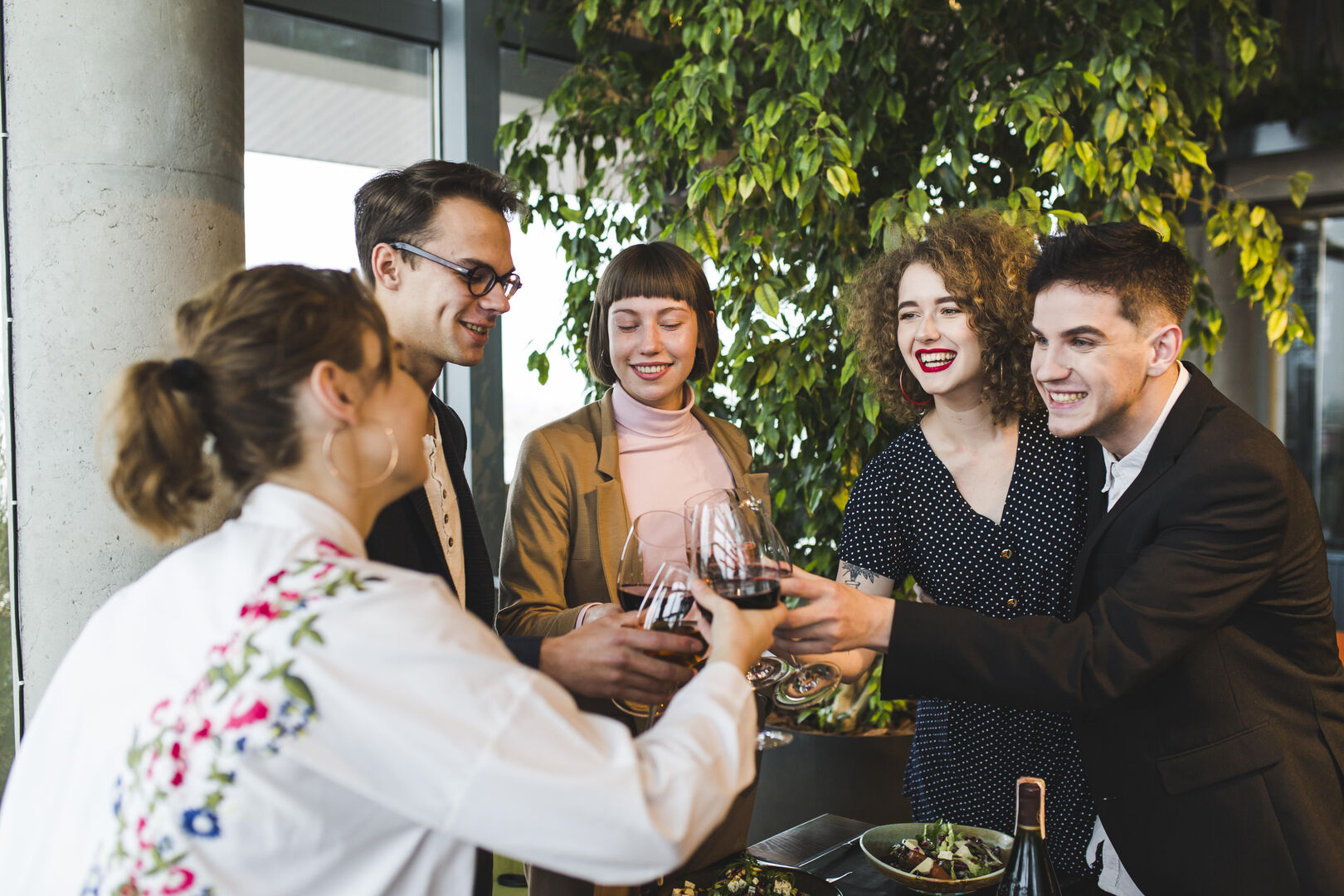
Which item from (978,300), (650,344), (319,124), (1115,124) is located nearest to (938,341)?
(978,300)

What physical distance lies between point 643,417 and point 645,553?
1.07 meters

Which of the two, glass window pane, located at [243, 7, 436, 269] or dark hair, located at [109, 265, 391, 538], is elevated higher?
glass window pane, located at [243, 7, 436, 269]

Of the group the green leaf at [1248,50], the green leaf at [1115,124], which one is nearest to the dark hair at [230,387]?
the green leaf at [1115,124]

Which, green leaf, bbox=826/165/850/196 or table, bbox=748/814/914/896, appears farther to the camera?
green leaf, bbox=826/165/850/196

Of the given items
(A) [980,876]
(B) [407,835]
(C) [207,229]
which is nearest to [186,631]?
(B) [407,835]

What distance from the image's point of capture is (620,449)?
7.54ft

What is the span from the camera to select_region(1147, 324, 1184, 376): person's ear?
5.19 ft

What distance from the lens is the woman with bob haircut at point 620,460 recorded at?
2104mm

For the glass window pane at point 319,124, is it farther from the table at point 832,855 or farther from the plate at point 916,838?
the plate at point 916,838

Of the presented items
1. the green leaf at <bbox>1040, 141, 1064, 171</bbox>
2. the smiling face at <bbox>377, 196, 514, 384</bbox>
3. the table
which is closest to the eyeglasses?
the smiling face at <bbox>377, 196, 514, 384</bbox>

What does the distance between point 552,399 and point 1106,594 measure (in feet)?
9.92

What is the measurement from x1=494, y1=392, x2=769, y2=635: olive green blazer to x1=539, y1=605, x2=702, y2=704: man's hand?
0.76 m

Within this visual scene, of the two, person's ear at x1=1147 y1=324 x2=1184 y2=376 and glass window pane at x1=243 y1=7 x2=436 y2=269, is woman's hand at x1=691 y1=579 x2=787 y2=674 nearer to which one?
person's ear at x1=1147 y1=324 x2=1184 y2=376

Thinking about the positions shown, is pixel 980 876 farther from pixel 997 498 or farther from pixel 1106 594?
pixel 997 498
